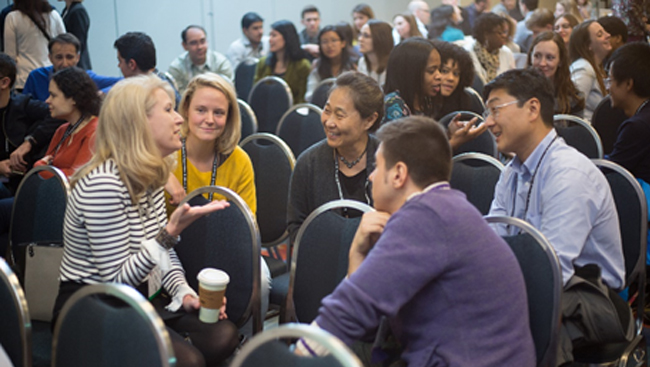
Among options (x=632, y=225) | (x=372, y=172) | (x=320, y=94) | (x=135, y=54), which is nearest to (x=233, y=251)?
(x=372, y=172)

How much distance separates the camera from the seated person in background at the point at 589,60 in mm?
4613

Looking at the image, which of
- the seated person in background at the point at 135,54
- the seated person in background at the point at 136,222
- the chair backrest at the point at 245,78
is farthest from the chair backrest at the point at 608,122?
the chair backrest at the point at 245,78

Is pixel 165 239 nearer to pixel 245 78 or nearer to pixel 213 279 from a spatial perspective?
pixel 213 279

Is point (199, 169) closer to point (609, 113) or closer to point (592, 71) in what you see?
point (609, 113)

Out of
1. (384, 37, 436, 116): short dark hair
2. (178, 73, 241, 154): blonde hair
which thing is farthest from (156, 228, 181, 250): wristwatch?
(384, 37, 436, 116): short dark hair

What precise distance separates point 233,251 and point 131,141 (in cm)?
46

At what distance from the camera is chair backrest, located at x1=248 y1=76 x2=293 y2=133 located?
471 centimetres

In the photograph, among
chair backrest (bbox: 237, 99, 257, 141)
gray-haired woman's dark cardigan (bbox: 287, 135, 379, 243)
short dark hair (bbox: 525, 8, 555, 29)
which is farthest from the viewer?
short dark hair (bbox: 525, 8, 555, 29)

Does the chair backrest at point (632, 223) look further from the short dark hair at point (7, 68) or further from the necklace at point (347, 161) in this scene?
the short dark hair at point (7, 68)

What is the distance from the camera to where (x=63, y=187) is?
2.29 meters

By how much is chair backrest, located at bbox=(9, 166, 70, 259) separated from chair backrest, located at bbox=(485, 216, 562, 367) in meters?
1.57

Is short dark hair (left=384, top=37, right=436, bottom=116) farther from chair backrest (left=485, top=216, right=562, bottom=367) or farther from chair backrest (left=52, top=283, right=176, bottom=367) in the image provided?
chair backrest (left=52, top=283, right=176, bottom=367)

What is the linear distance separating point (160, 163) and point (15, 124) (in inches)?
86.8

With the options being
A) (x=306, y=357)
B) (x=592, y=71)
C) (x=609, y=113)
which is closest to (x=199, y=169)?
(x=306, y=357)
